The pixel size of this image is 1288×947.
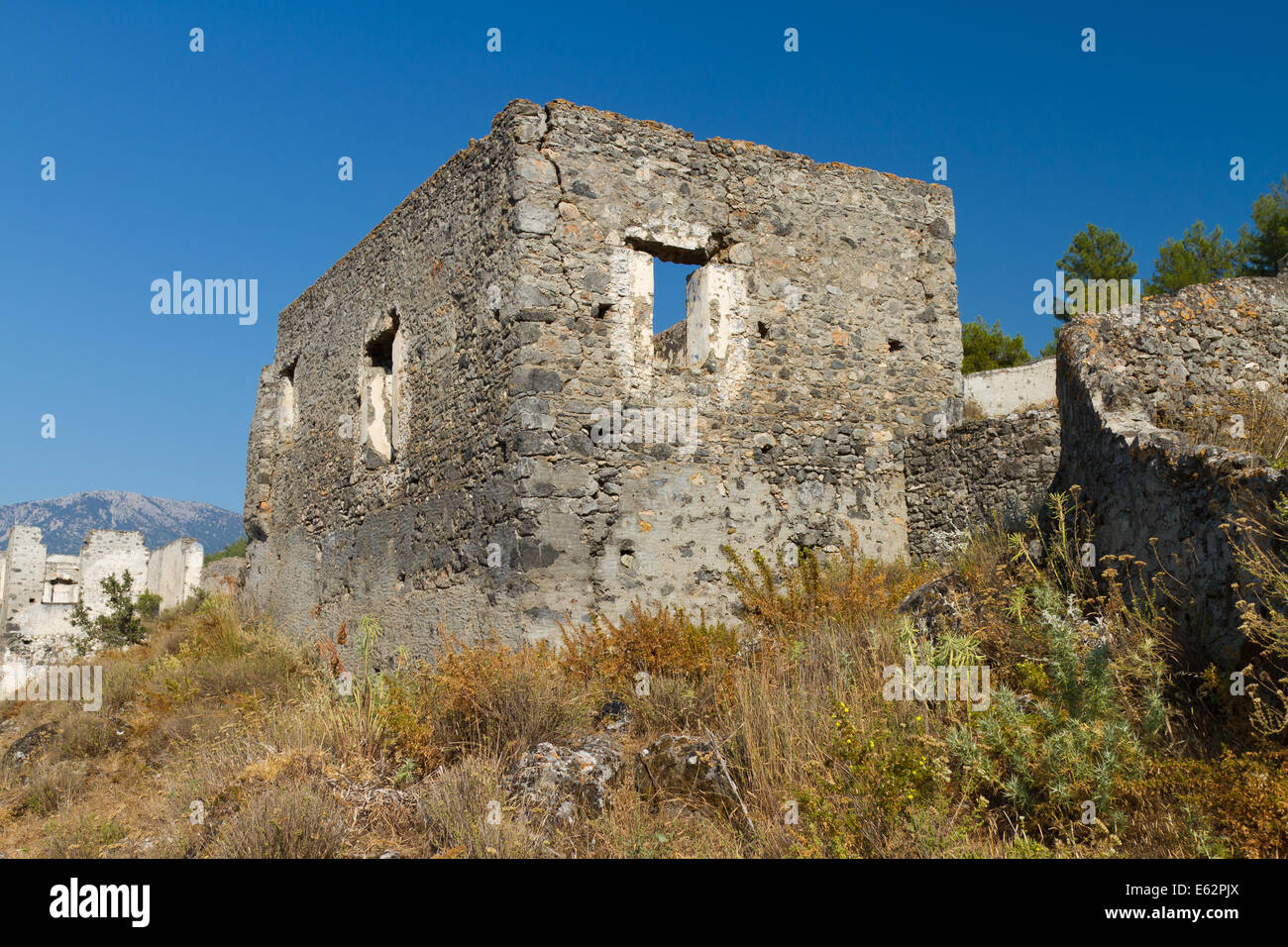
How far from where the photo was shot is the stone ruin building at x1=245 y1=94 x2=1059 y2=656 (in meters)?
7.85

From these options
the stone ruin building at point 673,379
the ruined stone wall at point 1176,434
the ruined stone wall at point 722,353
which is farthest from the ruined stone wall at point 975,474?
the ruined stone wall at point 1176,434

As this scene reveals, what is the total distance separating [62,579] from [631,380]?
21168 mm

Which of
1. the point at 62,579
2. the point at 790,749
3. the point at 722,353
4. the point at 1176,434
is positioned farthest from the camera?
the point at 62,579

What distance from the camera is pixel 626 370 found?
8.17 m

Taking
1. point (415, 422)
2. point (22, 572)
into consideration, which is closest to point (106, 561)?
point (22, 572)

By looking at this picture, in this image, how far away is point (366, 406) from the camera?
11109mm

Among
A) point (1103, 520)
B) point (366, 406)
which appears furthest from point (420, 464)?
point (1103, 520)

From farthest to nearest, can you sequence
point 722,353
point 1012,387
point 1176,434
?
1. point 1012,387
2. point 722,353
3. point 1176,434

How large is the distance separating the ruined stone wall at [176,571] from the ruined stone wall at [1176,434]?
2266cm

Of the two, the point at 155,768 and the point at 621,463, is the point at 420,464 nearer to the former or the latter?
the point at 621,463

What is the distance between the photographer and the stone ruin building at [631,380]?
7.85m

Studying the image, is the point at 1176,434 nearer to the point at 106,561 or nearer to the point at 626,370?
the point at 626,370

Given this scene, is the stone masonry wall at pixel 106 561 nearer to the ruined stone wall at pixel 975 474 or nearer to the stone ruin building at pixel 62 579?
the stone ruin building at pixel 62 579
